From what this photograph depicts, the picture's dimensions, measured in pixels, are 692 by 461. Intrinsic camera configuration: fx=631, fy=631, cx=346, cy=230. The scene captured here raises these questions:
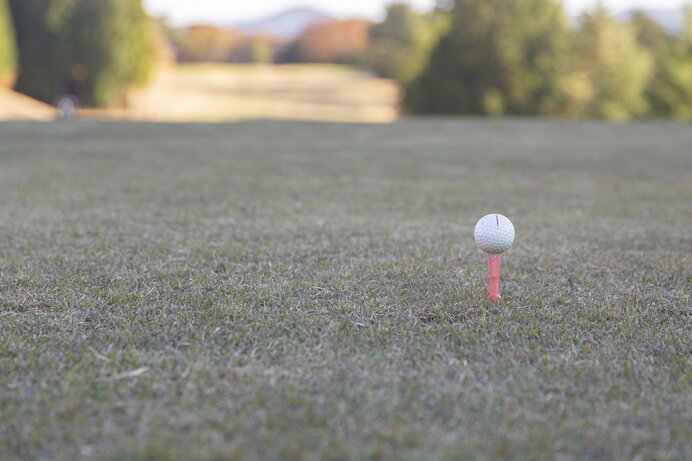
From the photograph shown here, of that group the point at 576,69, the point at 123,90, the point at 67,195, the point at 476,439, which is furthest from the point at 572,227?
the point at 576,69

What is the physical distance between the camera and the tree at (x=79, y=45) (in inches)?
1046

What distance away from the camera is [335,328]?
2.40 m

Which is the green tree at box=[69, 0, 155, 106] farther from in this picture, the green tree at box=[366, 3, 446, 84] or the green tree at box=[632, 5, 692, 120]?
the green tree at box=[632, 5, 692, 120]

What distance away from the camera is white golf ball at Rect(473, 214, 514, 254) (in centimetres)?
257

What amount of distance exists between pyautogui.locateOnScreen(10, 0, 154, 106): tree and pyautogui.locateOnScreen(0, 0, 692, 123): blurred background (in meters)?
0.05

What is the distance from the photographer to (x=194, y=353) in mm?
2164

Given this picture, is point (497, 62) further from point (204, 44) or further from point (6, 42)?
point (204, 44)

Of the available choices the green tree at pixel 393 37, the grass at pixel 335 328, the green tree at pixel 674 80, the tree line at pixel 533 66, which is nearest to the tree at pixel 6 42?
the tree line at pixel 533 66

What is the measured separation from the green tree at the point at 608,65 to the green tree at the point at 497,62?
4317 mm

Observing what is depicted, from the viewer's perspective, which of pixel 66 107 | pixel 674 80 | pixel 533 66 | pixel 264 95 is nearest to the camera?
pixel 66 107

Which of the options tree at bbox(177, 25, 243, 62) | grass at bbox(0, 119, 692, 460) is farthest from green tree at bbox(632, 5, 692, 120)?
tree at bbox(177, 25, 243, 62)

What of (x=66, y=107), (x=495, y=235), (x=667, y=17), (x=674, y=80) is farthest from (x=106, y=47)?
(x=667, y=17)

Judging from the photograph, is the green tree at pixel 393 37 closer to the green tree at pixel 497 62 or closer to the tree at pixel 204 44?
the green tree at pixel 497 62

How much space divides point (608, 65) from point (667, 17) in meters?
14.1
